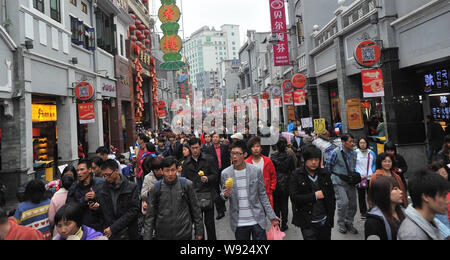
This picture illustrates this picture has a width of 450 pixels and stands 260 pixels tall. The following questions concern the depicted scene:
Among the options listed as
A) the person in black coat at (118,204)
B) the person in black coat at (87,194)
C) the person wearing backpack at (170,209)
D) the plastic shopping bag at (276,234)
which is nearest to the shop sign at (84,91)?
the person in black coat at (87,194)

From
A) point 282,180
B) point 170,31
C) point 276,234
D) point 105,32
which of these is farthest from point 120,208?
point 170,31

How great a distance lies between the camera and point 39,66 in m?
10.5

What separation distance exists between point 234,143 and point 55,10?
12.0 metres

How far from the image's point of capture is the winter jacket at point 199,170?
4875mm

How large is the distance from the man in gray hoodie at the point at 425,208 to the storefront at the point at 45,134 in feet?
38.8

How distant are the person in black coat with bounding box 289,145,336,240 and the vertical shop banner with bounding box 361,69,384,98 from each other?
20.2ft

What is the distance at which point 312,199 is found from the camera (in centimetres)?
365

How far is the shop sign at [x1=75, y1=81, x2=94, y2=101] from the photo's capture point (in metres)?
12.3

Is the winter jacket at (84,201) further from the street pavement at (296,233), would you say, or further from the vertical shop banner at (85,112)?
the vertical shop banner at (85,112)

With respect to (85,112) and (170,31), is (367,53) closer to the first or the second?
(85,112)

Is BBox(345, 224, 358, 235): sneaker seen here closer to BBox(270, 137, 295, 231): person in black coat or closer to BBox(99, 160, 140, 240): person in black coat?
BBox(270, 137, 295, 231): person in black coat

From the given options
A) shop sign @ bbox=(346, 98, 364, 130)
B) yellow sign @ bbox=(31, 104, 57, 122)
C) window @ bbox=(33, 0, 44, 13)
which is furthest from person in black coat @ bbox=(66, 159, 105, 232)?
shop sign @ bbox=(346, 98, 364, 130)

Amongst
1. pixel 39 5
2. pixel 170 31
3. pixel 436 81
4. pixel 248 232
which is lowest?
pixel 248 232
